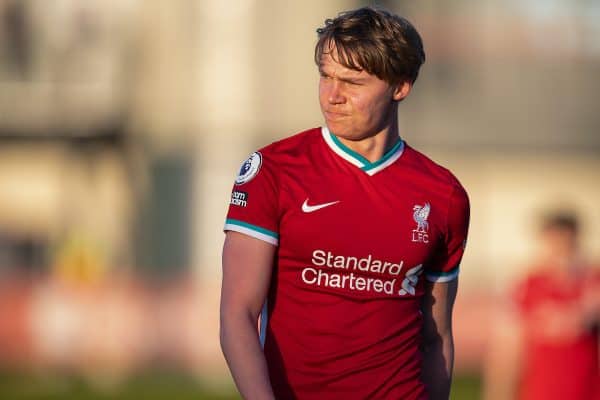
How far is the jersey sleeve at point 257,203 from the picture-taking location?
4.63 m

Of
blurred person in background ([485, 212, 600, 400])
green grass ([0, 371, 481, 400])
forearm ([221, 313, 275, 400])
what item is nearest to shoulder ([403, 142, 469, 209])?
forearm ([221, 313, 275, 400])

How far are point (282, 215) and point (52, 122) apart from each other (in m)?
25.3

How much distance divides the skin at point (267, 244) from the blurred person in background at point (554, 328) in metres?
5.67

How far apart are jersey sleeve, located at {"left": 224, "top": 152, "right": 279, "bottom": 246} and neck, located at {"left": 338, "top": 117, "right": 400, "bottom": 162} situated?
31 cm

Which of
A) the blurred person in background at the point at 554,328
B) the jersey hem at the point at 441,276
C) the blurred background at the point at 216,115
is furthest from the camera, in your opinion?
the blurred background at the point at 216,115

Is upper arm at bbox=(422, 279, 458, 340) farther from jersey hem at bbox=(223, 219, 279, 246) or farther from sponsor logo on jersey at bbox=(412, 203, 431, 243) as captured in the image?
jersey hem at bbox=(223, 219, 279, 246)

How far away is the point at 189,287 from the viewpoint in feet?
74.0

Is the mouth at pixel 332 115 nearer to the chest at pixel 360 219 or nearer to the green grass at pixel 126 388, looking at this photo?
the chest at pixel 360 219

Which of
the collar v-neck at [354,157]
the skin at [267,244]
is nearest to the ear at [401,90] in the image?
the skin at [267,244]

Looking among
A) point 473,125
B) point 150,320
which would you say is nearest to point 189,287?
point 150,320

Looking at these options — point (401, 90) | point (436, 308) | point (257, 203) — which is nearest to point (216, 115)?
point (436, 308)

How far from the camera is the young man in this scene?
4.65 metres

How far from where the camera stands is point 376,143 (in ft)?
16.1

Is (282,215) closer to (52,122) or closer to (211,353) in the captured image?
(211,353)
